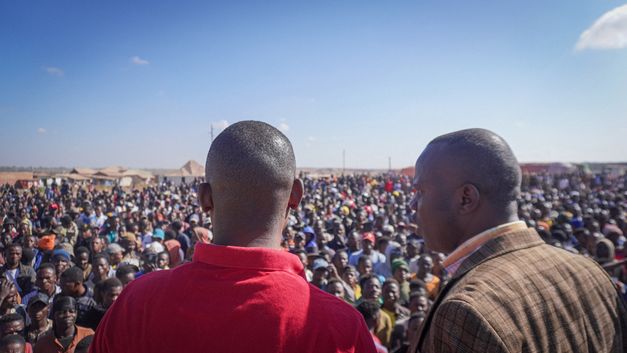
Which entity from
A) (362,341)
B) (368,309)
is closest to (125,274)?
(368,309)

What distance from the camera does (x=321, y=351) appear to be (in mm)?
971

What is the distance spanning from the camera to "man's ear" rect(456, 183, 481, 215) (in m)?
1.45

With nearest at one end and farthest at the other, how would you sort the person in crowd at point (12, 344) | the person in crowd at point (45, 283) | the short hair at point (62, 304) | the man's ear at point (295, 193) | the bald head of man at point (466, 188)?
the man's ear at point (295, 193) → the bald head of man at point (466, 188) → the person in crowd at point (12, 344) → the short hair at point (62, 304) → the person in crowd at point (45, 283)

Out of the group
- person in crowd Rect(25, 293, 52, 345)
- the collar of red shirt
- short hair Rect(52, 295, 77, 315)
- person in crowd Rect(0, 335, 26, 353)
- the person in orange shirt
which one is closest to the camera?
the collar of red shirt

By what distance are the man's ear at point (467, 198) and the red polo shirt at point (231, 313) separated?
0.65 meters

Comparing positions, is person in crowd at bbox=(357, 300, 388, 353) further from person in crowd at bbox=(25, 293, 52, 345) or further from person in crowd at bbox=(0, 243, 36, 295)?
person in crowd at bbox=(0, 243, 36, 295)

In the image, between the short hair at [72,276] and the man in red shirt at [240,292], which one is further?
the short hair at [72,276]

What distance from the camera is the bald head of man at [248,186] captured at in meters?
1.16

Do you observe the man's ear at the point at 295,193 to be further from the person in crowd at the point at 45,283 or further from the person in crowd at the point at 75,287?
the person in crowd at the point at 45,283

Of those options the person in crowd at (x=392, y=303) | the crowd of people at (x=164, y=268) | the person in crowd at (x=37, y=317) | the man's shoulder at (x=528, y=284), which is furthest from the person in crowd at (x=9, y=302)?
the man's shoulder at (x=528, y=284)

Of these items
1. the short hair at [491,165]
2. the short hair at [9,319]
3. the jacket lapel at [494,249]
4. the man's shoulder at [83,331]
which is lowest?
the man's shoulder at [83,331]

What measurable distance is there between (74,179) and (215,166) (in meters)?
29.3

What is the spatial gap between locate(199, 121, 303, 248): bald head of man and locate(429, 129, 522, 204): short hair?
71cm

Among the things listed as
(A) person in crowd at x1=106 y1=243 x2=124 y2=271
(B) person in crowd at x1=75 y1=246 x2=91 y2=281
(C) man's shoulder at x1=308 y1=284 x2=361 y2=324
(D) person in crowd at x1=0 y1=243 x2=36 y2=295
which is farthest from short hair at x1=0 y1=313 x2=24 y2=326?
(C) man's shoulder at x1=308 y1=284 x2=361 y2=324
